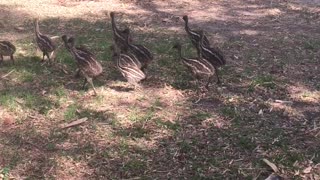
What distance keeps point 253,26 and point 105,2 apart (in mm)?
4220

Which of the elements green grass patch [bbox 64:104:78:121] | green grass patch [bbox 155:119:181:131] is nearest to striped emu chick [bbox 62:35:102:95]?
green grass patch [bbox 64:104:78:121]

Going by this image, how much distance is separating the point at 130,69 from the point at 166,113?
1071mm

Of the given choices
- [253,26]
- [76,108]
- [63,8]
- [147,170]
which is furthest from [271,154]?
[63,8]

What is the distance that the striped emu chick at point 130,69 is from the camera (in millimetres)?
7453

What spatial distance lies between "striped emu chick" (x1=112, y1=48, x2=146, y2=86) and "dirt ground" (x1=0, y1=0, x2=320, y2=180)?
0.19 meters

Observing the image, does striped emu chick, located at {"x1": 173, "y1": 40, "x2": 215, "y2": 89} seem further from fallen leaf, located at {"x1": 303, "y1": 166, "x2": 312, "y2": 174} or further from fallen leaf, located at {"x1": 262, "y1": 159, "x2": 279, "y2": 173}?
fallen leaf, located at {"x1": 303, "y1": 166, "x2": 312, "y2": 174}

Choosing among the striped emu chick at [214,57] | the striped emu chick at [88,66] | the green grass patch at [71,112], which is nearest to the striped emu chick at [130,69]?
the striped emu chick at [88,66]

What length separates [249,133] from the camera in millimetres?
6281

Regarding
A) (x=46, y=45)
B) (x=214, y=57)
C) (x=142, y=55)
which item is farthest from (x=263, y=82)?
(x=46, y=45)

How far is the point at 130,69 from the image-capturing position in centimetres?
745

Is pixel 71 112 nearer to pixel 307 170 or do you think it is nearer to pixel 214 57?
pixel 214 57

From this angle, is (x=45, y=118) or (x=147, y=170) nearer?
(x=147, y=170)

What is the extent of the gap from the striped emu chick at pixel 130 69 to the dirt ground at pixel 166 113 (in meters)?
0.19

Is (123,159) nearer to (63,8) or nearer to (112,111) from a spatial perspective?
(112,111)
